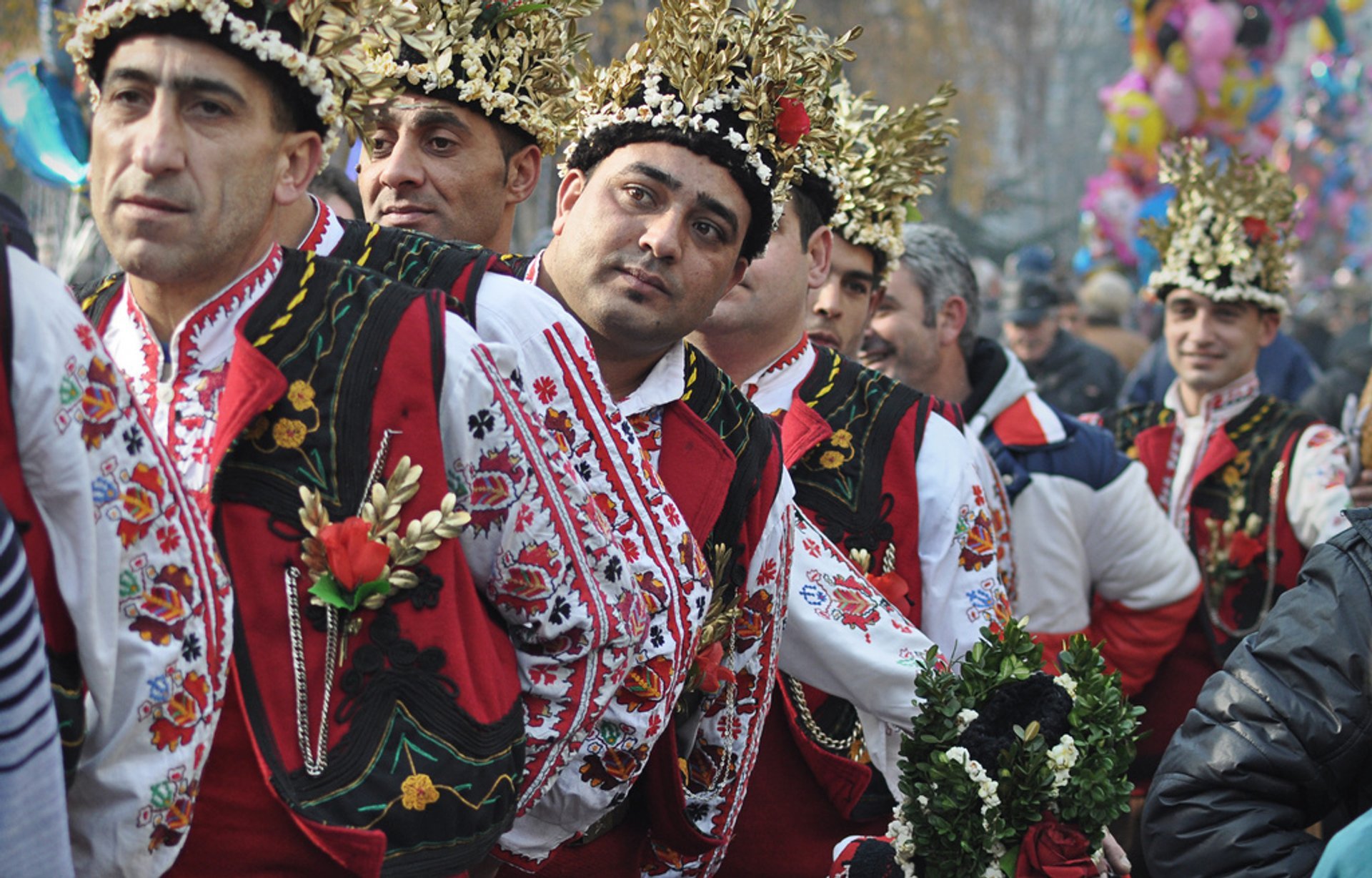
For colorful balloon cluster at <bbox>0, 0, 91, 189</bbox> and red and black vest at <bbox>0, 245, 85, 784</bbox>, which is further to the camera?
colorful balloon cluster at <bbox>0, 0, 91, 189</bbox>

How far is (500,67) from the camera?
12.8 feet

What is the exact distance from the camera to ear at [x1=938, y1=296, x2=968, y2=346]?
18.5ft

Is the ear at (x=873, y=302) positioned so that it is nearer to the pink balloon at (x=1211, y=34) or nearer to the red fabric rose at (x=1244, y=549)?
the red fabric rose at (x=1244, y=549)

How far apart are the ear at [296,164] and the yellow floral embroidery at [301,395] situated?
294mm

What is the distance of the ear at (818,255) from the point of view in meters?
4.27

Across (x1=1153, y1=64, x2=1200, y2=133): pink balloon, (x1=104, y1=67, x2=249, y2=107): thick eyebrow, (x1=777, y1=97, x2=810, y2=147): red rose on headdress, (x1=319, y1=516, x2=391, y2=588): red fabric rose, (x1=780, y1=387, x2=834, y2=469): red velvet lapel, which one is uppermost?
(x1=1153, y1=64, x2=1200, y2=133): pink balloon

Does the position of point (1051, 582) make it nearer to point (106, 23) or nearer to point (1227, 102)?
point (106, 23)

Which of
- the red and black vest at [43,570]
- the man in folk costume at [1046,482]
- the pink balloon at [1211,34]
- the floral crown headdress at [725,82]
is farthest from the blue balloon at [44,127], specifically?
the pink balloon at [1211,34]

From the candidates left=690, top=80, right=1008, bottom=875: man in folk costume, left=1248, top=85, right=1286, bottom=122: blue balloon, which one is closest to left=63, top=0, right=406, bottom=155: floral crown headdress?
left=690, top=80, right=1008, bottom=875: man in folk costume

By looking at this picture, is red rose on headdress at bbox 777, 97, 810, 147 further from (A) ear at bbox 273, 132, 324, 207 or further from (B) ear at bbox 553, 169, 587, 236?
(A) ear at bbox 273, 132, 324, 207

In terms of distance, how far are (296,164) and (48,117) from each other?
4588 millimetres

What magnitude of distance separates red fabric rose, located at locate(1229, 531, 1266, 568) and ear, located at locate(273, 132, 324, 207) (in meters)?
4.43

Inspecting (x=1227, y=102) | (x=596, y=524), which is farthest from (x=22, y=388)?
(x=1227, y=102)

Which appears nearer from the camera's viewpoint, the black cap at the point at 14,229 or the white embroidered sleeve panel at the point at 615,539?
the black cap at the point at 14,229
